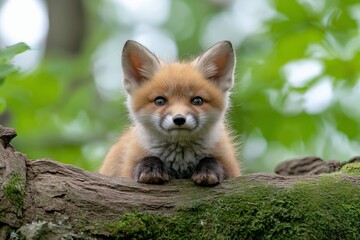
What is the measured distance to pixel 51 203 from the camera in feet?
15.0

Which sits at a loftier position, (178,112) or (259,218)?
(178,112)

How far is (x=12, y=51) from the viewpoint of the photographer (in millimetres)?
5008

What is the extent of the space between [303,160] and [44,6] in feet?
31.2

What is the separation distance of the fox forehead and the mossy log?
1.42 meters

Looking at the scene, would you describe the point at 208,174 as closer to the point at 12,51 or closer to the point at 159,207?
the point at 159,207

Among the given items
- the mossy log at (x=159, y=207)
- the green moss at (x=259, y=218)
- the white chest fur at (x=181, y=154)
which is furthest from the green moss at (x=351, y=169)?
the white chest fur at (x=181, y=154)

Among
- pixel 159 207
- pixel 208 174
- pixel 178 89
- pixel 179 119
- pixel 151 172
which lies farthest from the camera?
pixel 178 89

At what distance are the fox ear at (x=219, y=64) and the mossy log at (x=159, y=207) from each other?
1883mm

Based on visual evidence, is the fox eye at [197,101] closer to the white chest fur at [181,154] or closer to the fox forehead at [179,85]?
the fox forehead at [179,85]

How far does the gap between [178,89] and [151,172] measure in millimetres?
1113

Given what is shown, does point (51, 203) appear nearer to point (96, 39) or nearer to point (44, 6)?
point (44, 6)

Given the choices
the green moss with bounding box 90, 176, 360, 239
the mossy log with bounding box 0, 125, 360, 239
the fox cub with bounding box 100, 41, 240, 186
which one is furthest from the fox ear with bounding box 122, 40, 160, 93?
the green moss with bounding box 90, 176, 360, 239

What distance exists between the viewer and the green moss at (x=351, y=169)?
5.45m

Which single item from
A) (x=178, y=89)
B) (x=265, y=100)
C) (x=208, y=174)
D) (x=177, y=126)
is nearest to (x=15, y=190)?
(x=208, y=174)
